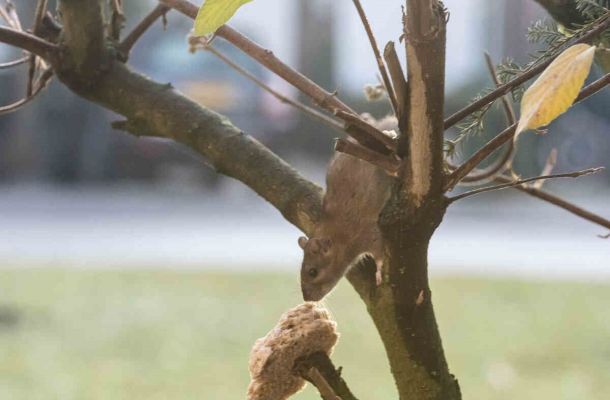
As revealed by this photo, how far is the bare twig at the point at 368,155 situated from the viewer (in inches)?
15.0

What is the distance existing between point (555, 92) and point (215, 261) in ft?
11.2

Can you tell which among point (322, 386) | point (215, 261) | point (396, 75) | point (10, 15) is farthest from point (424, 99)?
point (215, 261)

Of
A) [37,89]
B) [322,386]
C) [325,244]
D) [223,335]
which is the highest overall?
[223,335]

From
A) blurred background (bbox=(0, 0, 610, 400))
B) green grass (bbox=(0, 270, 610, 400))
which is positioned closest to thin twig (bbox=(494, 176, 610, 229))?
blurred background (bbox=(0, 0, 610, 400))

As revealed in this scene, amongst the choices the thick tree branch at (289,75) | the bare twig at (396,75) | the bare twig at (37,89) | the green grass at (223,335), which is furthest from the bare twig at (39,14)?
the green grass at (223,335)

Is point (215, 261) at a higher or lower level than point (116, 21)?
higher

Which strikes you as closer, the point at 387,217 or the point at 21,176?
the point at 387,217

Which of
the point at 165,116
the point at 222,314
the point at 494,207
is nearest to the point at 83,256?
the point at 222,314

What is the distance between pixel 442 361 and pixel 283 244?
11.6 ft

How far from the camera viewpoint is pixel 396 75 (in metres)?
0.38

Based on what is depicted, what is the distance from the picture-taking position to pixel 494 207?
5.06 metres

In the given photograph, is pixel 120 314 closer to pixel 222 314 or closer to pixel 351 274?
pixel 222 314

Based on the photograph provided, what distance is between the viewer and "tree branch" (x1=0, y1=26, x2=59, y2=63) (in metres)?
0.54

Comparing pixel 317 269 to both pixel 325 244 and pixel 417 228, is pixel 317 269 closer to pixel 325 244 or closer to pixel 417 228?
pixel 325 244
